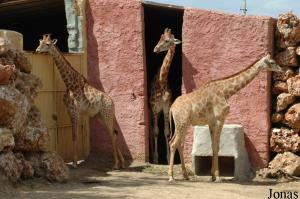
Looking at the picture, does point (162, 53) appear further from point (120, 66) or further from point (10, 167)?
point (10, 167)

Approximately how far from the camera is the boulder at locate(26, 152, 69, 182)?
9930mm

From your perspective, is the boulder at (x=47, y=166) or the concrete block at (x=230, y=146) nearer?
the boulder at (x=47, y=166)

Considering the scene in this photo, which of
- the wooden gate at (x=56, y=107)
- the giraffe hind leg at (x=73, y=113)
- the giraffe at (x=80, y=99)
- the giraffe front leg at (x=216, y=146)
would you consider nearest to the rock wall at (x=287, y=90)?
the giraffe front leg at (x=216, y=146)

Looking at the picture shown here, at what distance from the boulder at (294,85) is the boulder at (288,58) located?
35 centimetres

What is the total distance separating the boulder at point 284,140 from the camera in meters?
11.9

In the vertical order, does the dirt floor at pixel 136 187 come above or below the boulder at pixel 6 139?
below

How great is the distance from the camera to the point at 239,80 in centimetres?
1152

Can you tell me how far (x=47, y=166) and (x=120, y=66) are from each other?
4.02m

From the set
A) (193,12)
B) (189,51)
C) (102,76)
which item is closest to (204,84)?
(189,51)

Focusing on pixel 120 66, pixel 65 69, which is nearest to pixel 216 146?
pixel 120 66

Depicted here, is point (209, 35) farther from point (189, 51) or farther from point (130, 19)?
point (130, 19)

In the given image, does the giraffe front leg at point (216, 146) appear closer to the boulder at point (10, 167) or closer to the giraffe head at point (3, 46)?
the boulder at point (10, 167)

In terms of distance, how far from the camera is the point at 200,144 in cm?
1205

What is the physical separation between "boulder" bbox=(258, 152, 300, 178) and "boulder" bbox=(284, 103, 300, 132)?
1.89ft
